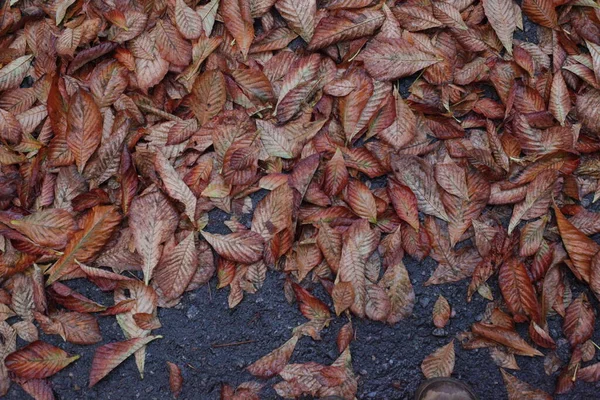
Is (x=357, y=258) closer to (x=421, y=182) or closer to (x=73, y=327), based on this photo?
(x=421, y=182)

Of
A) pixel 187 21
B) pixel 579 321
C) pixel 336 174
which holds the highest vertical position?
pixel 187 21

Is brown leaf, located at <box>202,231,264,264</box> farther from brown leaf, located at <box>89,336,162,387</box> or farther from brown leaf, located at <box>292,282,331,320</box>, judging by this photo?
brown leaf, located at <box>89,336,162,387</box>

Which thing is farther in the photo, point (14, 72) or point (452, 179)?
point (14, 72)

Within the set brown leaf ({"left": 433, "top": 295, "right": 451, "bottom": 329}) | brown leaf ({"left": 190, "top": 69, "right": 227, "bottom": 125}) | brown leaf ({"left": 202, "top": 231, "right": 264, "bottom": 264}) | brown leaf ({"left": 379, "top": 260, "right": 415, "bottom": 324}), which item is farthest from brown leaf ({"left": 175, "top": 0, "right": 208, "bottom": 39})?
brown leaf ({"left": 433, "top": 295, "right": 451, "bottom": 329})

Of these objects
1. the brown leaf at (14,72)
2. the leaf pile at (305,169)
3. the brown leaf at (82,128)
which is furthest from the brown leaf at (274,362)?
the brown leaf at (14,72)

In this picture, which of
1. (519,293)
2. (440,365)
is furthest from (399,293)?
(519,293)

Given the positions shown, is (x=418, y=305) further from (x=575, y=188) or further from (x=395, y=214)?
(x=575, y=188)

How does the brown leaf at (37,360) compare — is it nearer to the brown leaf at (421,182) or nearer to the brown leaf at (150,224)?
the brown leaf at (150,224)

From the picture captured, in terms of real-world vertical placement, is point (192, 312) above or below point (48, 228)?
below
